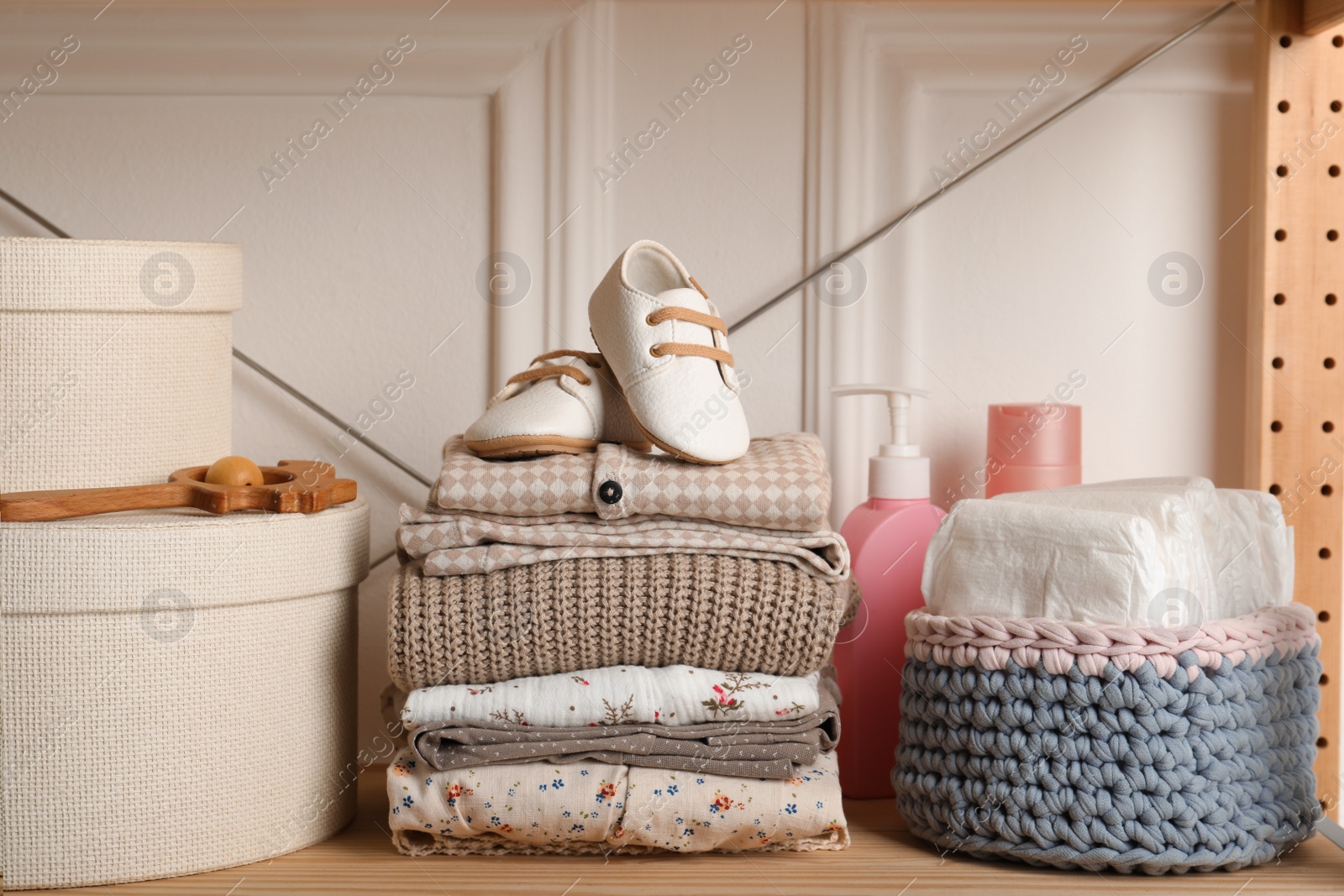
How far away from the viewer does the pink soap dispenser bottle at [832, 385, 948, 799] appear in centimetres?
81

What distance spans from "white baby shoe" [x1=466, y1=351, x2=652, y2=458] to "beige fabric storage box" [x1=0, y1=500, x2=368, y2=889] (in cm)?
14

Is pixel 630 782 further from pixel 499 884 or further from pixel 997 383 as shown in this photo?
pixel 997 383

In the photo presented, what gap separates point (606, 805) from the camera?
663 mm

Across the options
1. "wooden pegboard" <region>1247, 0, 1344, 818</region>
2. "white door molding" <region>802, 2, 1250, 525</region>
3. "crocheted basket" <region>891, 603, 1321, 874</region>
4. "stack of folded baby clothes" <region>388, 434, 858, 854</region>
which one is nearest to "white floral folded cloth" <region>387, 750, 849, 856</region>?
"stack of folded baby clothes" <region>388, 434, 858, 854</region>

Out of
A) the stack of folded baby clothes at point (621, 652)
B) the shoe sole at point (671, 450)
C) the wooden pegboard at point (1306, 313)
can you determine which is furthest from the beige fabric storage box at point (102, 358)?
the wooden pegboard at point (1306, 313)

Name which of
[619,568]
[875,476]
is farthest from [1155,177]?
Answer: [619,568]

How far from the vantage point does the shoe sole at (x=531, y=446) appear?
72 centimetres

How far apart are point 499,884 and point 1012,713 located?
0.32 m

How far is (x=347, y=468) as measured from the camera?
0.94 meters

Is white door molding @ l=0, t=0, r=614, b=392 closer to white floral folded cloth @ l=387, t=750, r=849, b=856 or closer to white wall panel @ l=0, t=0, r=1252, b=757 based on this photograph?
white wall panel @ l=0, t=0, r=1252, b=757

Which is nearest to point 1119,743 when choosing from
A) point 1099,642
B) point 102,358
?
point 1099,642

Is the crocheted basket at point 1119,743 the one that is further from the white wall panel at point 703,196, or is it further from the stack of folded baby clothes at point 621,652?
the white wall panel at point 703,196

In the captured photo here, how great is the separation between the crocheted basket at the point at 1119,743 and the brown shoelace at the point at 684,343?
223 millimetres

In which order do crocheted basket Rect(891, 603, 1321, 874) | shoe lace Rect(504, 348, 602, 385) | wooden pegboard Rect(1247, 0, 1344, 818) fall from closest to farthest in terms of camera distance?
crocheted basket Rect(891, 603, 1321, 874)
shoe lace Rect(504, 348, 602, 385)
wooden pegboard Rect(1247, 0, 1344, 818)
